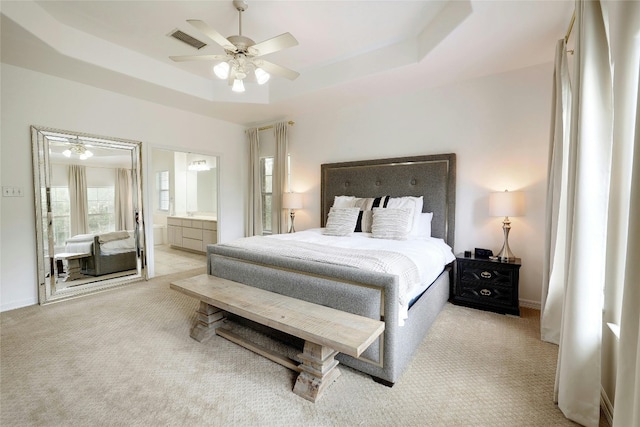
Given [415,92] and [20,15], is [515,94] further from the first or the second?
[20,15]

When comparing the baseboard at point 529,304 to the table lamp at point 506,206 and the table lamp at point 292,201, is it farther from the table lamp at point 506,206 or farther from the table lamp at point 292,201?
the table lamp at point 292,201

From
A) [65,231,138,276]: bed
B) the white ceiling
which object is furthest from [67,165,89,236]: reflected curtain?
the white ceiling

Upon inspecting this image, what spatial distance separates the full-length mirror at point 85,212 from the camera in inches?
127

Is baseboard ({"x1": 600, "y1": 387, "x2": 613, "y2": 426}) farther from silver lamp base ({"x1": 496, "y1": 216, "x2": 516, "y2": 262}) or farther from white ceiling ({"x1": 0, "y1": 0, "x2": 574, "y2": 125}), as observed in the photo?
white ceiling ({"x1": 0, "y1": 0, "x2": 574, "y2": 125})

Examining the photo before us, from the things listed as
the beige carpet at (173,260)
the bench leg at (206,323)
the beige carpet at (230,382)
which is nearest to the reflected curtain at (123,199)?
the beige carpet at (173,260)

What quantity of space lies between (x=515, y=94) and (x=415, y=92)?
112 cm

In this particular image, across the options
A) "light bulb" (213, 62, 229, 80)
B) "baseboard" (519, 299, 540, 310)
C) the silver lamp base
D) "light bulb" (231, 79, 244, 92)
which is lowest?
"baseboard" (519, 299, 540, 310)

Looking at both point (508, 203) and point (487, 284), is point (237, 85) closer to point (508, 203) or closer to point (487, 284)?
point (508, 203)

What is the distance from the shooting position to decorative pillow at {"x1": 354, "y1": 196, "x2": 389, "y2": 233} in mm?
3510

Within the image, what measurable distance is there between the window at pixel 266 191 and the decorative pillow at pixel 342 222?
2.13 m

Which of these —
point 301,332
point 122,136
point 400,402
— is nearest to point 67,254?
point 122,136

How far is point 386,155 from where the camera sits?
395 centimetres

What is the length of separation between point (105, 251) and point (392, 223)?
387 centimetres

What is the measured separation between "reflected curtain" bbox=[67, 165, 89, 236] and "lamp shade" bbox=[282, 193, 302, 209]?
269 cm
